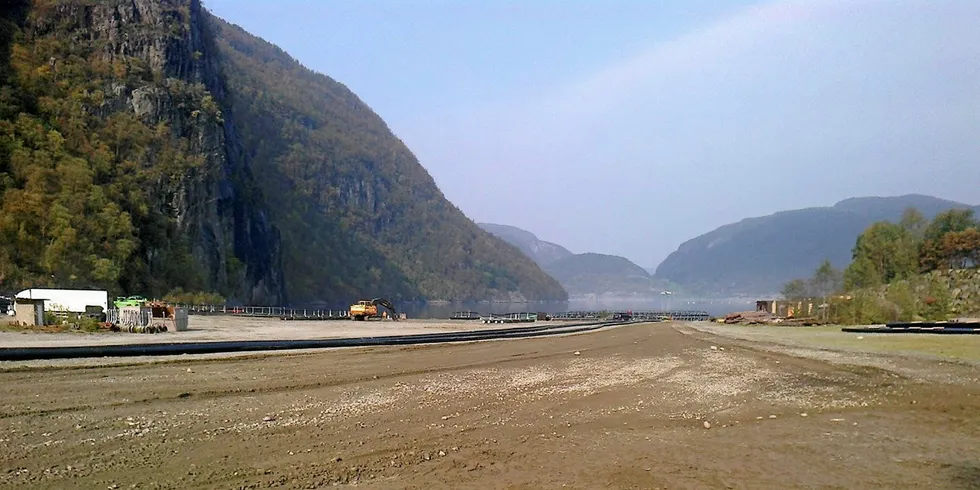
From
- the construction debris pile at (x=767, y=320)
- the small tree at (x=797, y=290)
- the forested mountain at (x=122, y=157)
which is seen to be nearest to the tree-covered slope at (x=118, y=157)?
the forested mountain at (x=122, y=157)

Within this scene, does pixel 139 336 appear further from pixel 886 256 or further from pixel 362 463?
pixel 886 256

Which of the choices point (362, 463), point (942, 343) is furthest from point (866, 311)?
point (362, 463)

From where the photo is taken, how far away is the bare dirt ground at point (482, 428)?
7.56 m

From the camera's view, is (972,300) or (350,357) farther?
(972,300)

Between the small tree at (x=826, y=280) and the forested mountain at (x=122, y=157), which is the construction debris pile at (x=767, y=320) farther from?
the forested mountain at (x=122, y=157)

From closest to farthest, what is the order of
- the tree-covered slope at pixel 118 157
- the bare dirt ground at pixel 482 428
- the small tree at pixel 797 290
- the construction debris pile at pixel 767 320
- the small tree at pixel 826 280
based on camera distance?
the bare dirt ground at pixel 482 428
the tree-covered slope at pixel 118 157
the construction debris pile at pixel 767 320
the small tree at pixel 797 290
the small tree at pixel 826 280

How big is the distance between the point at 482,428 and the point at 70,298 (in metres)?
41.0

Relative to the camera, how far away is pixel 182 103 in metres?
92.8

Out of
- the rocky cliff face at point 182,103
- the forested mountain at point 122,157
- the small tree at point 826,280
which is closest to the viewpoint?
the forested mountain at point 122,157

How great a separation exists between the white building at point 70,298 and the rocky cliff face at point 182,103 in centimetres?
3335

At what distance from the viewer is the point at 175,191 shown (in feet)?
278

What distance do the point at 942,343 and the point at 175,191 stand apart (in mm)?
Result: 80856

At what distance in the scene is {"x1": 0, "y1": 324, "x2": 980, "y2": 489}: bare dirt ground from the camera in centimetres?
756

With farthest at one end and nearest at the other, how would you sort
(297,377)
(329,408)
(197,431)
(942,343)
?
(942,343), (297,377), (329,408), (197,431)
